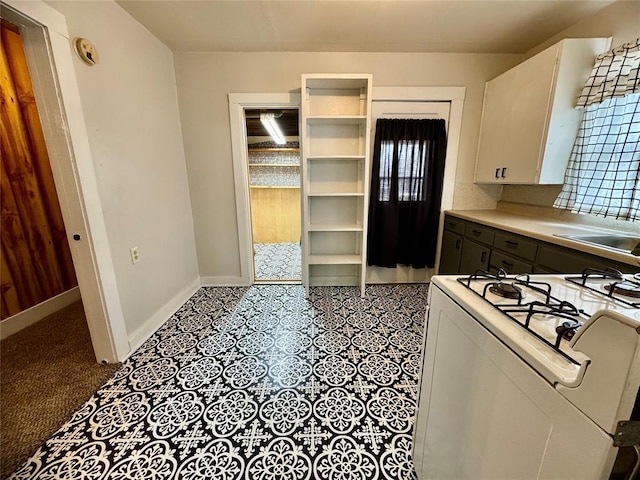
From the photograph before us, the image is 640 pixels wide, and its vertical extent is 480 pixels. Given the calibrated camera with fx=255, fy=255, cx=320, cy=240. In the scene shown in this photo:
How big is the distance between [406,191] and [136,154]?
245 centimetres

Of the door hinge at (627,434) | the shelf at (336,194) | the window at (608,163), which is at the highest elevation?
the window at (608,163)

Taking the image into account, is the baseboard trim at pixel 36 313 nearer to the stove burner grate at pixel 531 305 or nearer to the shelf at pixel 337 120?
the shelf at pixel 337 120

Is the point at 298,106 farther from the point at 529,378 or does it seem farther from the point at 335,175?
the point at 529,378

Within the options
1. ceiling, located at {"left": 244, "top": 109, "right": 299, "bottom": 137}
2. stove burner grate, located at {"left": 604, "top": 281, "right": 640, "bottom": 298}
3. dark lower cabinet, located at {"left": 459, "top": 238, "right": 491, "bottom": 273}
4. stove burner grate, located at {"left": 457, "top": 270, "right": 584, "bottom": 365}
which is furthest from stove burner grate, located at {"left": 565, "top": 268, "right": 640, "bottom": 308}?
ceiling, located at {"left": 244, "top": 109, "right": 299, "bottom": 137}

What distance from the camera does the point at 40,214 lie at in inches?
91.0

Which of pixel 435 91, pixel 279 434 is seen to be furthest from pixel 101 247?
pixel 435 91

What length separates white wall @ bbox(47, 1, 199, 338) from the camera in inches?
64.7

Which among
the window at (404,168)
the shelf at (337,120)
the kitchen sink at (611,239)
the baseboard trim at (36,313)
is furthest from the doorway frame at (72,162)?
the kitchen sink at (611,239)

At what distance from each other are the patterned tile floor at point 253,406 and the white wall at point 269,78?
1679mm

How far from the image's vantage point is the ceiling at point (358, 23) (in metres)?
1.79

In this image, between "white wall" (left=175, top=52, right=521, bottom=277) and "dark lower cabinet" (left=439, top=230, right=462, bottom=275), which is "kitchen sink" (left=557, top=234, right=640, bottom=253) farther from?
"white wall" (left=175, top=52, right=521, bottom=277)

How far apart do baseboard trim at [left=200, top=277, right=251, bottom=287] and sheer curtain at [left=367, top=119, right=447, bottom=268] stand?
1517 mm

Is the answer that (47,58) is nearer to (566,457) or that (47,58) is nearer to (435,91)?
(566,457)

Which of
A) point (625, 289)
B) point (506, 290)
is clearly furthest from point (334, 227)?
point (625, 289)
